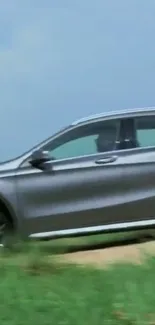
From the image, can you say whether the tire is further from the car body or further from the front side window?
the front side window

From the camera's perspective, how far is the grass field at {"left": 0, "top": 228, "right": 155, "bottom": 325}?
4.64 m

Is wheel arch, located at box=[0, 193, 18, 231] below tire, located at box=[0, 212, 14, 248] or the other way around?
the other way around

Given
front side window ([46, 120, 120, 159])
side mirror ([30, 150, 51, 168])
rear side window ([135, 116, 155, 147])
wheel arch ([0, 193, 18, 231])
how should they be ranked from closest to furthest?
wheel arch ([0, 193, 18, 231]), side mirror ([30, 150, 51, 168]), front side window ([46, 120, 120, 159]), rear side window ([135, 116, 155, 147])

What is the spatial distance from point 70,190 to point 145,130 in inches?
50.0

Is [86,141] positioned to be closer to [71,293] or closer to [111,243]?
[111,243]

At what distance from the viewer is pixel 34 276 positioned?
19.3 ft

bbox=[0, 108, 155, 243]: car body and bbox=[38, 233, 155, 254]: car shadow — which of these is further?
bbox=[0, 108, 155, 243]: car body

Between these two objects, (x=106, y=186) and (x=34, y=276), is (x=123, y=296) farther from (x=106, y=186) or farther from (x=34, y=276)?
(x=106, y=186)

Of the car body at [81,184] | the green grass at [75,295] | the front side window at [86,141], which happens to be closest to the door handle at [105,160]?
the car body at [81,184]

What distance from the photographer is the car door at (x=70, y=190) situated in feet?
31.1

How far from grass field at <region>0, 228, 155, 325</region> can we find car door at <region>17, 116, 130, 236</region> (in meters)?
2.88

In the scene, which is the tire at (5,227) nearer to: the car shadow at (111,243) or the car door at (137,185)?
the car shadow at (111,243)

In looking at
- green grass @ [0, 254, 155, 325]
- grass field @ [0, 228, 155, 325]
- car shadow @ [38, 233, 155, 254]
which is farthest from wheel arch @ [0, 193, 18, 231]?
green grass @ [0, 254, 155, 325]

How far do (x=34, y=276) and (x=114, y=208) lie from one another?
380cm
